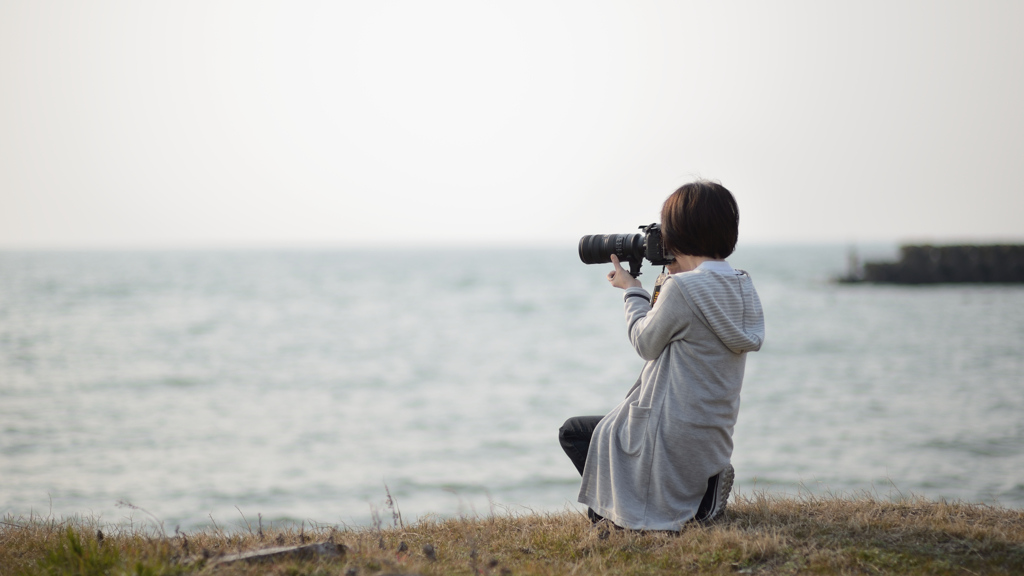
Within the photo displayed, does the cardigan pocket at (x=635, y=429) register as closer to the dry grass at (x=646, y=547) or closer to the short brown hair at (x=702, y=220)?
the dry grass at (x=646, y=547)

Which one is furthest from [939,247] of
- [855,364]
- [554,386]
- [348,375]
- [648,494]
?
[648,494]

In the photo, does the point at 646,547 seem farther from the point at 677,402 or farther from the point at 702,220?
the point at 702,220

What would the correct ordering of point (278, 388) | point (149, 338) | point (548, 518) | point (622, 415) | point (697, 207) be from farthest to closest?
point (149, 338)
point (278, 388)
point (548, 518)
point (622, 415)
point (697, 207)

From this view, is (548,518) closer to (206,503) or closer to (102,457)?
(206,503)

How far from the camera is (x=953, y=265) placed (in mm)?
37000

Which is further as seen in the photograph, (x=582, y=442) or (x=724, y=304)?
(x=582, y=442)

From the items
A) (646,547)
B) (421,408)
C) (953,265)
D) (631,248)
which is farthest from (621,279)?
(953,265)

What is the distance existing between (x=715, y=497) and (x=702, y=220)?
4.24ft

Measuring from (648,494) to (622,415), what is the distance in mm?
374

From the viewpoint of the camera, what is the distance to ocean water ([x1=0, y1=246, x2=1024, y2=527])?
887 cm

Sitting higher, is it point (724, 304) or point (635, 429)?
point (724, 304)

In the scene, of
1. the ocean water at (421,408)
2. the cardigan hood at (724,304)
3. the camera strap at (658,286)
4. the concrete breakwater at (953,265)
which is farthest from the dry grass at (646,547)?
the concrete breakwater at (953,265)

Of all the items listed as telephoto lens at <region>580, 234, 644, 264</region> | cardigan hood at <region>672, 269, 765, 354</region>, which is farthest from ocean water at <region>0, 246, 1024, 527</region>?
cardigan hood at <region>672, 269, 765, 354</region>

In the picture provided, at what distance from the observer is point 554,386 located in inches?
626
